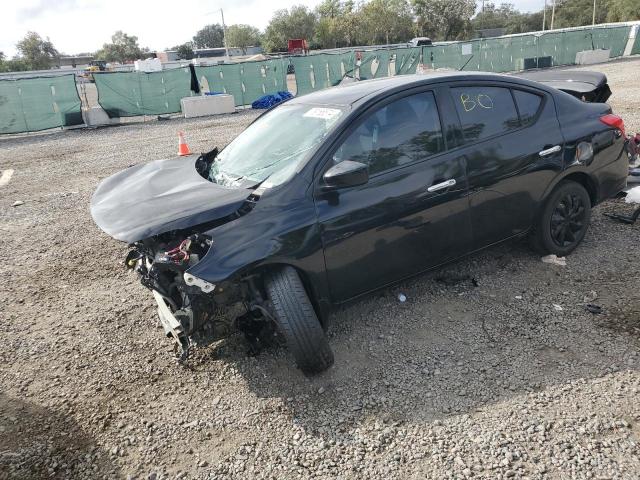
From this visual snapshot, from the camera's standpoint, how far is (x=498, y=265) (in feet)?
14.3

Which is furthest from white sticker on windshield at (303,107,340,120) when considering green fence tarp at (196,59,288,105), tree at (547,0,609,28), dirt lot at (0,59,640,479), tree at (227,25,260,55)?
tree at (227,25,260,55)

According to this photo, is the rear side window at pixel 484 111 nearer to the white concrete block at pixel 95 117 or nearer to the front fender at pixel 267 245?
the front fender at pixel 267 245

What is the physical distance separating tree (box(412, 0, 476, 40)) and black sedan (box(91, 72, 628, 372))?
72578 mm

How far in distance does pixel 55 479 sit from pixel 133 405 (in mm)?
603

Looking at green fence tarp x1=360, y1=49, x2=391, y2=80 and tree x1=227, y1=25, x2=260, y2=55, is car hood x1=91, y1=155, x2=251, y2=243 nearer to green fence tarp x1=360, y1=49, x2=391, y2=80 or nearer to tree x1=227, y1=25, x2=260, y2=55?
green fence tarp x1=360, y1=49, x2=391, y2=80

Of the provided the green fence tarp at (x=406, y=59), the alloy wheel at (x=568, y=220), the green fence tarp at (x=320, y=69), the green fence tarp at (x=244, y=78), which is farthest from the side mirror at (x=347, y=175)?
the green fence tarp at (x=406, y=59)

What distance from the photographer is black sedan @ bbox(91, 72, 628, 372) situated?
2912 mm

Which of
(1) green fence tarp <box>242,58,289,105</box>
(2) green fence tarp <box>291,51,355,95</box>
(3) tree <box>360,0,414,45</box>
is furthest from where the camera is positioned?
(3) tree <box>360,0,414,45</box>

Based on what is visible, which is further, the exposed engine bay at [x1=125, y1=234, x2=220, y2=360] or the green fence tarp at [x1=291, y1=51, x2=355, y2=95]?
the green fence tarp at [x1=291, y1=51, x2=355, y2=95]

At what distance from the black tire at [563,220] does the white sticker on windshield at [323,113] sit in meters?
2.06

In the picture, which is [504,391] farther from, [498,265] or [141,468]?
[141,468]

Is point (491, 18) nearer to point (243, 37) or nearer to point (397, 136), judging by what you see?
point (243, 37)

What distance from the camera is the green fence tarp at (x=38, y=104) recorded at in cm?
1586

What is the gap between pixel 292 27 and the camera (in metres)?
81.3
